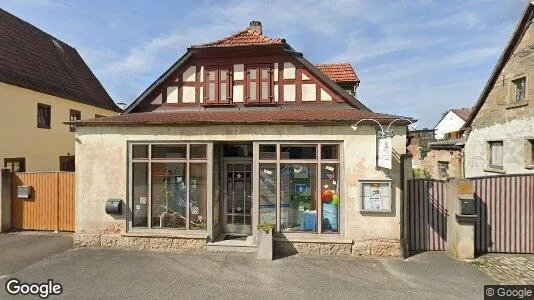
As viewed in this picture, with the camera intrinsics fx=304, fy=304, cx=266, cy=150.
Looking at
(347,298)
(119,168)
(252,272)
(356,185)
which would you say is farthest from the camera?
(119,168)

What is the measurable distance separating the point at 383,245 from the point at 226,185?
4.88 m

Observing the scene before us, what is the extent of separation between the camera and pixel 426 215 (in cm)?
859

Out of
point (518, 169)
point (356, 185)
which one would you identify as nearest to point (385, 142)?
point (356, 185)

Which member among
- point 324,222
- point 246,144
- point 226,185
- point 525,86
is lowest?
point 324,222

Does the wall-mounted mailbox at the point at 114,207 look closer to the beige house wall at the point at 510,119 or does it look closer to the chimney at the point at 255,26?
the chimney at the point at 255,26

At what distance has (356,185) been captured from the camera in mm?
8258

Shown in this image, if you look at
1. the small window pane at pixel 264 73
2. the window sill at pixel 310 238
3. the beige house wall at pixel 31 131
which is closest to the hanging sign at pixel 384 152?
the window sill at pixel 310 238

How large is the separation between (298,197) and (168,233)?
3932 millimetres

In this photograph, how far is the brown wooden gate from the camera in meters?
10.7

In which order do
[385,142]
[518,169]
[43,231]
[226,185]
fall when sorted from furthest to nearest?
[518,169] → [43,231] → [226,185] → [385,142]

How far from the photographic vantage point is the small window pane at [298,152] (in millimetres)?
8531

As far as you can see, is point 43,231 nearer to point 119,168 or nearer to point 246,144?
point 119,168

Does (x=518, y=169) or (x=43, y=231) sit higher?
(x=518, y=169)

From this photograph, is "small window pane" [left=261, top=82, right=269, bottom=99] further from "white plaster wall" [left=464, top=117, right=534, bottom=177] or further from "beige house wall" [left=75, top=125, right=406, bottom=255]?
"white plaster wall" [left=464, top=117, right=534, bottom=177]
